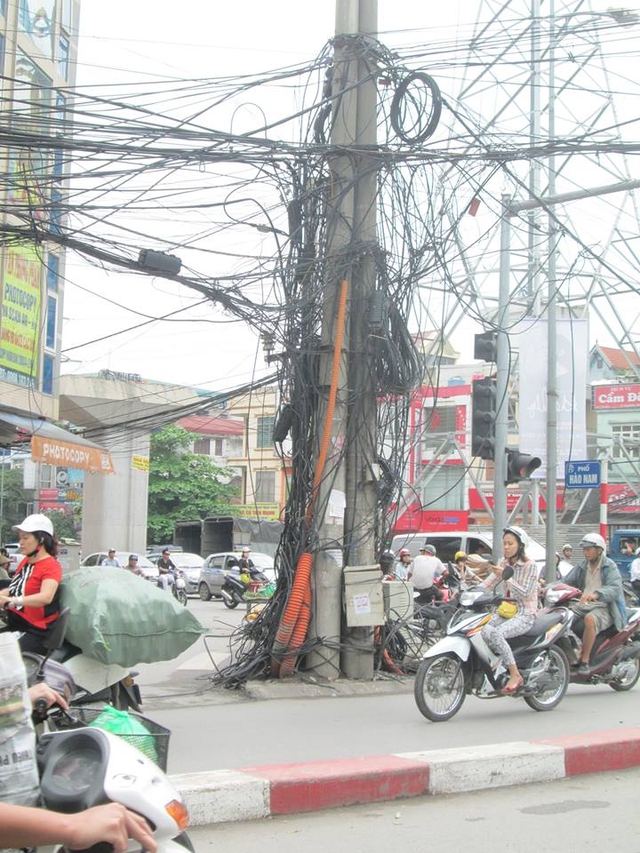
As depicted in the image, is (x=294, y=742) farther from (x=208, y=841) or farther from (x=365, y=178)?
(x=365, y=178)

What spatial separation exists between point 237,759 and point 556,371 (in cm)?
1134

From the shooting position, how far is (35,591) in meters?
6.36

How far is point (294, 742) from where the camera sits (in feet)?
24.8

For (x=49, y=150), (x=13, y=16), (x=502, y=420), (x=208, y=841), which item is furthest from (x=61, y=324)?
(x=208, y=841)

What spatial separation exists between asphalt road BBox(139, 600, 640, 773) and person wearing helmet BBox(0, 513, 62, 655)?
48.3 inches

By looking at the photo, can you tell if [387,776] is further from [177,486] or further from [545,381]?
[177,486]

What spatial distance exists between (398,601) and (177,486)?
40.6 m

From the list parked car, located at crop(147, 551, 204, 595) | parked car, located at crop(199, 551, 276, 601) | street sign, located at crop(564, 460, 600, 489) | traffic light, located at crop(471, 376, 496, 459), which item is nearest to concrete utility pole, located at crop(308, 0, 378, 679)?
traffic light, located at crop(471, 376, 496, 459)

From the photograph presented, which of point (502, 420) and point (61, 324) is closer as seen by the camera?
point (502, 420)

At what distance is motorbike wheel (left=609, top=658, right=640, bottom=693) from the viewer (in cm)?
1044

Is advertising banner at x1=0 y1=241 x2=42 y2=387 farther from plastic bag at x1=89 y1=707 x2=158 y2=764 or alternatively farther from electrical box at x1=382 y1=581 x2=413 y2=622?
plastic bag at x1=89 y1=707 x2=158 y2=764

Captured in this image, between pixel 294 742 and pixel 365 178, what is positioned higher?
pixel 365 178

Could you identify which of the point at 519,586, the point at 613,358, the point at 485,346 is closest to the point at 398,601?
the point at 519,586

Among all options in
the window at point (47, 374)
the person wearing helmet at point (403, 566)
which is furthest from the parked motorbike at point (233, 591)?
the window at point (47, 374)
